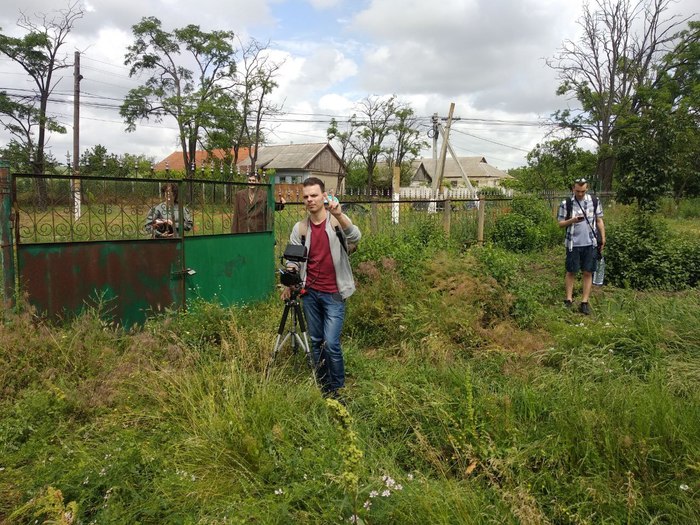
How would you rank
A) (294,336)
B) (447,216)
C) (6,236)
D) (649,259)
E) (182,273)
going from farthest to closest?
1. (447,216)
2. (649,259)
3. (182,273)
4. (6,236)
5. (294,336)

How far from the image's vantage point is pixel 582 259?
246 inches

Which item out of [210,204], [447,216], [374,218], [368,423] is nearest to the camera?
[368,423]

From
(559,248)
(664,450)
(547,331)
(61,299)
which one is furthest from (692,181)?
(61,299)

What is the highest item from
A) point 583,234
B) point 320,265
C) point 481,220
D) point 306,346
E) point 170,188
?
point 170,188

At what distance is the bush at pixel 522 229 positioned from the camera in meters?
11.0

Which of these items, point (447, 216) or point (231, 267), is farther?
point (447, 216)

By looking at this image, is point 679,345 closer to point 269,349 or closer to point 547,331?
point 547,331

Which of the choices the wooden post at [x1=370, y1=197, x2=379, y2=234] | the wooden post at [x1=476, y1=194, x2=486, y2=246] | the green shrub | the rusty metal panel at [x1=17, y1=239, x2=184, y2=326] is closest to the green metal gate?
the rusty metal panel at [x1=17, y1=239, x2=184, y2=326]

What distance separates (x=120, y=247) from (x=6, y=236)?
1.04 m

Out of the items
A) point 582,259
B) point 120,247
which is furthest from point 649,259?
point 120,247

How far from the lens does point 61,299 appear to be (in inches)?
194

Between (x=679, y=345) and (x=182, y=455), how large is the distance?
4.38m

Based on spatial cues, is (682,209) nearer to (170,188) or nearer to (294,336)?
(294,336)

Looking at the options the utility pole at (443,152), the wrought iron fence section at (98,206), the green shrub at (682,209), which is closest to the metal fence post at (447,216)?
the wrought iron fence section at (98,206)
